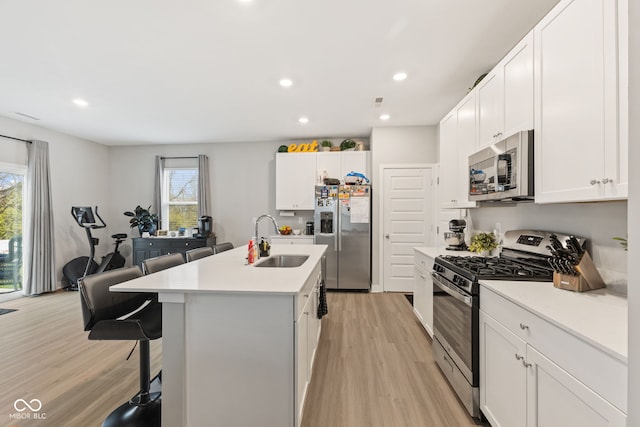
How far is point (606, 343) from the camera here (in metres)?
0.85

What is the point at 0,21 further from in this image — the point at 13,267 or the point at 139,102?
the point at 13,267

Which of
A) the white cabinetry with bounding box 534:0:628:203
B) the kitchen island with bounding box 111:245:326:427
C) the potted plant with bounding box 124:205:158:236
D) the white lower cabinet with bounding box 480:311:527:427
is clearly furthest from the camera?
the potted plant with bounding box 124:205:158:236

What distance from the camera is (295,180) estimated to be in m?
4.96

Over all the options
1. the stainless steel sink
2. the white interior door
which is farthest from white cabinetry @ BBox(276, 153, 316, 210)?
the stainless steel sink

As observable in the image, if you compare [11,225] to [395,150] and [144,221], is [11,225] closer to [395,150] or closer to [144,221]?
[144,221]

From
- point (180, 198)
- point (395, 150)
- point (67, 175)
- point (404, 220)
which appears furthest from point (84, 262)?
point (395, 150)

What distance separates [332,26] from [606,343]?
2.41 m

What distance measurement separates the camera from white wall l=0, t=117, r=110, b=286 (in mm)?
4176

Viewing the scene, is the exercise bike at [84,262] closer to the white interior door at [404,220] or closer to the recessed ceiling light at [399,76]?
the white interior door at [404,220]

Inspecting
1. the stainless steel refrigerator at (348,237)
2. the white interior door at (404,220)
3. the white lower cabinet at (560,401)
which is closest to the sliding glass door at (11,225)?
the stainless steel refrigerator at (348,237)

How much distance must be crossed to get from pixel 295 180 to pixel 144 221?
298 cm

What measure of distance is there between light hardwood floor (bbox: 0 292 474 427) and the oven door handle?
2.32ft

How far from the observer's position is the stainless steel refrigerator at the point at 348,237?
4461mm

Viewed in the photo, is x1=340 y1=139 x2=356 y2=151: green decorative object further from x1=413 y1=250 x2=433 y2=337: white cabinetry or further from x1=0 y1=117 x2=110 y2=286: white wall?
x1=0 y1=117 x2=110 y2=286: white wall
